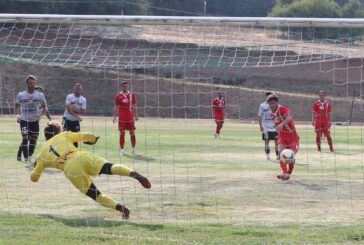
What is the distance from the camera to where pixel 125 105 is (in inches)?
824

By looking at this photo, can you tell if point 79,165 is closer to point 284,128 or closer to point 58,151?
point 58,151

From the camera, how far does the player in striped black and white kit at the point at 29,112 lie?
16.8 metres

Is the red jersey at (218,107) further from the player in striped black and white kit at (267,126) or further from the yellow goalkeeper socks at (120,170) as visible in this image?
the yellow goalkeeper socks at (120,170)

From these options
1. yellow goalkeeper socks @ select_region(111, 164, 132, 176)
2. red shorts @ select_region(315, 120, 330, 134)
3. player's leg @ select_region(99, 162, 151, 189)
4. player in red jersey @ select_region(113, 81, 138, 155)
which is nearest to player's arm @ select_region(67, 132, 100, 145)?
player's leg @ select_region(99, 162, 151, 189)

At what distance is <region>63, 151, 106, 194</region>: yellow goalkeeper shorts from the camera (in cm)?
1066

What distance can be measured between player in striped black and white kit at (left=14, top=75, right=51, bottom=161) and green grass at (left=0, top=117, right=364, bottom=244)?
1.90 ft

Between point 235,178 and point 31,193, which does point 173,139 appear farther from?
point 31,193

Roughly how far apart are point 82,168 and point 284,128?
18.3 ft

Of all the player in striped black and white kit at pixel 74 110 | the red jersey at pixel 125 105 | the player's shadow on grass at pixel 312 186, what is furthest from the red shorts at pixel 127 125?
the player's shadow on grass at pixel 312 186

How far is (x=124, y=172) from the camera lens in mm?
10508

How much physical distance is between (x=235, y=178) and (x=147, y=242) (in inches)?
253

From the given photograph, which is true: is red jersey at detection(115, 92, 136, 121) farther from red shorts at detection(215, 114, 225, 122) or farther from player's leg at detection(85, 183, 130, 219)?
player's leg at detection(85, 183, 130, 219)

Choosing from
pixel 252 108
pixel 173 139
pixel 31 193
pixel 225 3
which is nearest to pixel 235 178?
pixel 31 193

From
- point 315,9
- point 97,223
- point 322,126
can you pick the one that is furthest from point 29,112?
point 315,9
